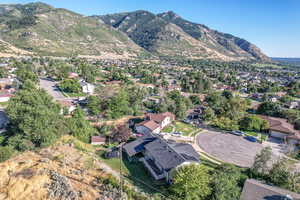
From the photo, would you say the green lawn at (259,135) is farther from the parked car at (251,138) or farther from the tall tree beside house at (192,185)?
the tall tree beside house at (192,185)

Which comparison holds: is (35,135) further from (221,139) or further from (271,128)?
(271,128)

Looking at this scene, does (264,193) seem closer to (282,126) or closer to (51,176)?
(51,176)

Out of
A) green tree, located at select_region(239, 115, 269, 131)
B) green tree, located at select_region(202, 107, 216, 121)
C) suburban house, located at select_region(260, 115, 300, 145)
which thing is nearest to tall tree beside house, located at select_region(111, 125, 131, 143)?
green tree, located at select_region(202, 107, 216, 121)

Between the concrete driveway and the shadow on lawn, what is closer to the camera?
the shadow on lawn

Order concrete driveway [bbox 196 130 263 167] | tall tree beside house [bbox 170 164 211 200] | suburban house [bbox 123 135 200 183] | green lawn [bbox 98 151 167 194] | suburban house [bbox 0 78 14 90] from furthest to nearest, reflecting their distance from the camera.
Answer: suburban house [bbox 0 78 14 90]
concrete driveway [bbox 196 130 263 167]
suburban house [bbox 123 135 200 183]
green lawn [bbox 98 151 167 194]
tall tree beside house [bbox 170 164 211 200]

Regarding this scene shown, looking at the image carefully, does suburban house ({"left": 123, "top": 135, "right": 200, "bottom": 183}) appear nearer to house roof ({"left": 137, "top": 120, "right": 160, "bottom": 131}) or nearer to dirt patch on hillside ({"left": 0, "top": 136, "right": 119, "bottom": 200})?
house roof ({"left": 137, "top": 120, "right": 160, "bottom": 131})

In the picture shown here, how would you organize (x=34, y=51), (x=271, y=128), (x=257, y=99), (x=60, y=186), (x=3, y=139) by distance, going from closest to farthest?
(x=60, y=186) < (x=3, y=139) < (x=271, y=128) < (x=257, y=99) < (x=34, y=51)

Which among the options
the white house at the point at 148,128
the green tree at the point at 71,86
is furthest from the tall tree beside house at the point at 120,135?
the green tree at the point at 71,86

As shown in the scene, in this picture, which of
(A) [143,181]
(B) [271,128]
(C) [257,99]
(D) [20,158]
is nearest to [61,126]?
(D) [20,158]

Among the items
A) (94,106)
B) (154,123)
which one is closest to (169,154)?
(154,123)
